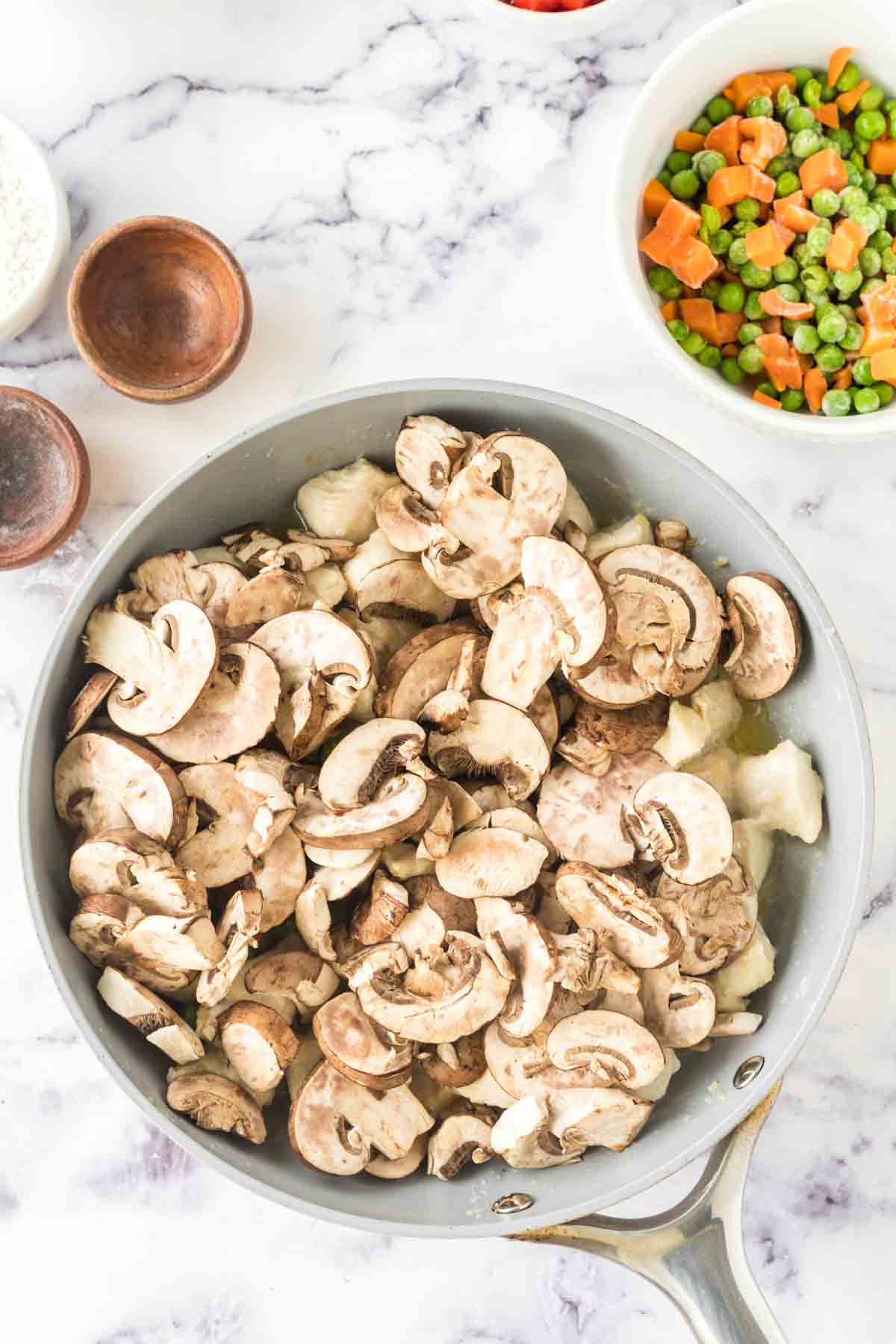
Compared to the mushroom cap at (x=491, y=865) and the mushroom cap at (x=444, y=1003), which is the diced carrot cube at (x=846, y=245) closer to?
the mushroom cap at (x=491, y=865)

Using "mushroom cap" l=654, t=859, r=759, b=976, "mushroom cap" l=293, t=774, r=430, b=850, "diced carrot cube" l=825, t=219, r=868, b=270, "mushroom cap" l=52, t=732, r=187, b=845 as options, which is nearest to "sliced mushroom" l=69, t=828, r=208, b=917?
"mushroom cap" l=52, t=732, r=187, b=845

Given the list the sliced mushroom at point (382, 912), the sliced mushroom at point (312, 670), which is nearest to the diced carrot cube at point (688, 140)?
the sliced mushroom at point (312, 670)

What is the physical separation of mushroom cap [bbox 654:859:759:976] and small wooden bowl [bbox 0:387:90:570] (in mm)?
778

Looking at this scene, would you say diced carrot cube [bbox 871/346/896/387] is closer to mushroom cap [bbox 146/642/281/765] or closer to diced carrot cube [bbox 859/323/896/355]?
diced carrot cube [bbox 859/323/896/355]

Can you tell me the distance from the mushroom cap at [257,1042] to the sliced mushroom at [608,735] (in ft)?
1.31

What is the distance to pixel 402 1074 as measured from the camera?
1.23m

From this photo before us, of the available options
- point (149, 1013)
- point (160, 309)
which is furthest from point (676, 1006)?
point (160, 309)

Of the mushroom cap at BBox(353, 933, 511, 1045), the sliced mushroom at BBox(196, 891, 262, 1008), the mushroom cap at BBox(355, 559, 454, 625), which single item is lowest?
the mushroom cap at BBox(353, 933, 511, 1045)

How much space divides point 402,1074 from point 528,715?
38 centimetres

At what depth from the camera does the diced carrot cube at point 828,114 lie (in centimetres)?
139

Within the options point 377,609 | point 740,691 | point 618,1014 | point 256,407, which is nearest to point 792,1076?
point 618,1014

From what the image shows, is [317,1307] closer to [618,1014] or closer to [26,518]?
[618,1014]

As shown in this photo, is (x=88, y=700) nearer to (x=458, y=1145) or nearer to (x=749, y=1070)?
(x=458, y=1145)

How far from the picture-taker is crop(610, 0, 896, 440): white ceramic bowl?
1.34 meters
